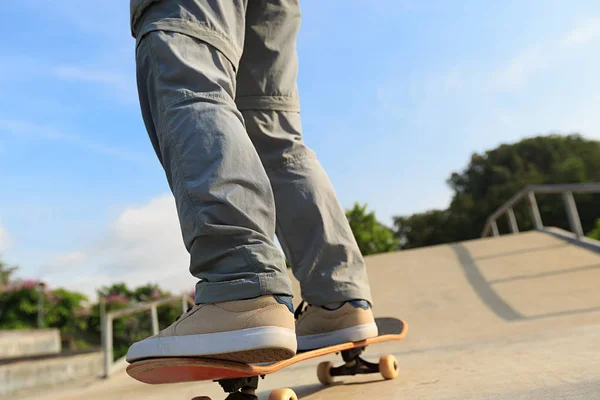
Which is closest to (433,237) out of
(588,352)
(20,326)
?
(20,326)

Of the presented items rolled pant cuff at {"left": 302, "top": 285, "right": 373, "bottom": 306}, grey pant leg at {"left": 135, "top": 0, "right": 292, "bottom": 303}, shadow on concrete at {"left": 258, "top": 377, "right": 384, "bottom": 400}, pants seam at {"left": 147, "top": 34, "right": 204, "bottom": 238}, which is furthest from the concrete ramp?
pants seam at {"left": 147, "top": 34, "right": 204, "bottom": 238}

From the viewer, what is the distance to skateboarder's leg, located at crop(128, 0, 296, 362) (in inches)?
36.1

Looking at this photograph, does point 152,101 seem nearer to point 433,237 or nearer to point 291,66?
point 291,66

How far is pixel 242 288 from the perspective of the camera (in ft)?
3.04

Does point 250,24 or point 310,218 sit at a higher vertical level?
point 250,24

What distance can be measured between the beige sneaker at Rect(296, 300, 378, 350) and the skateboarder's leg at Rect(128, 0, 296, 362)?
0.43m

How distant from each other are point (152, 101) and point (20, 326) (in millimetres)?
11463

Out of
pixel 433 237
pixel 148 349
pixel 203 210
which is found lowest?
pixel 148 349

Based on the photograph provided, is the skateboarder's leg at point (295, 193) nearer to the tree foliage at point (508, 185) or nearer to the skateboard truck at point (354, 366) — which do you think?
the skateboard truck at point (354, 366)

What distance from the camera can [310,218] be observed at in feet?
4.64

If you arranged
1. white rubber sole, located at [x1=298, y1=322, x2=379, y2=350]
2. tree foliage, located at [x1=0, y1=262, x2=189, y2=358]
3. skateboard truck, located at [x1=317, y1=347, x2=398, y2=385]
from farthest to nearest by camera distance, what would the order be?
tree foliage, located at [x1=0, y1=262, x2=189, y2=358] < skateboard truck, located at [x1=317, y1=347, x2=398, y2=385] < white rubber sole, located at [x1=298, y1=322, x2=379, y2=350]

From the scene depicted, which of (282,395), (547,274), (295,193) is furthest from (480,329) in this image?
(282,395)

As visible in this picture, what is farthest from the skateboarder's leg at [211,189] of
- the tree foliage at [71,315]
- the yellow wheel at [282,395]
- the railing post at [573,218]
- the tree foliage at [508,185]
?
the tree foliage at [508,185]

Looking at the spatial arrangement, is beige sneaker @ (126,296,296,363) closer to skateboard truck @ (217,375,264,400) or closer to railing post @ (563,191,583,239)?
skateboard truck @ (217,375,264,400)
